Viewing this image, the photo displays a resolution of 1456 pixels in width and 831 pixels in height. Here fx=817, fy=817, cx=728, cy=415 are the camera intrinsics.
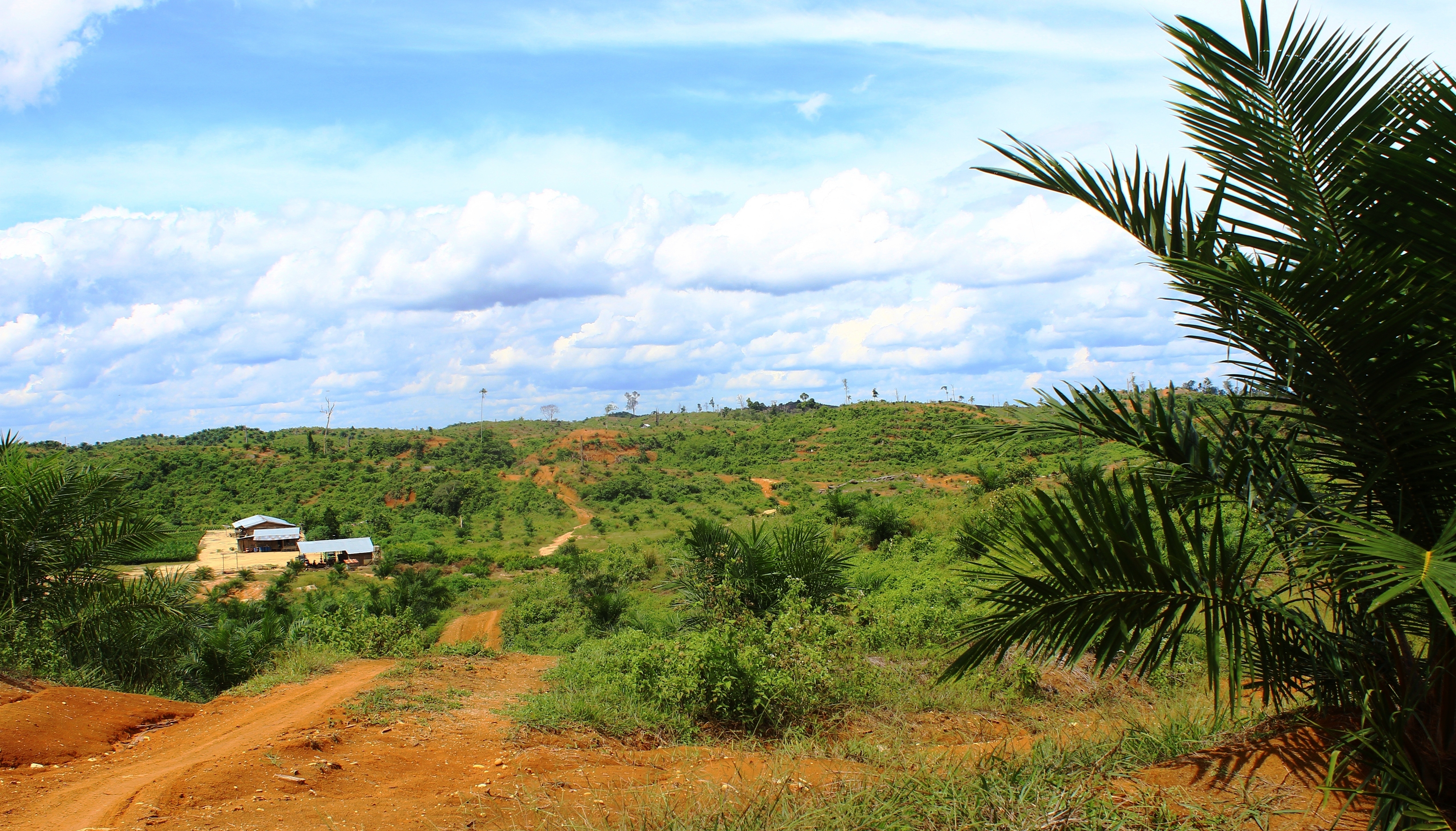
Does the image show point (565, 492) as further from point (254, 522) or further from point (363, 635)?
point (363, 635)

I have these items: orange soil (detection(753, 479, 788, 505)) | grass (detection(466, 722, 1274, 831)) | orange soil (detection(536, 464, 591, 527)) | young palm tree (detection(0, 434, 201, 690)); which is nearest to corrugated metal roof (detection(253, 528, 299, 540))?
orange soil (detection(536, 464, 591, 527))

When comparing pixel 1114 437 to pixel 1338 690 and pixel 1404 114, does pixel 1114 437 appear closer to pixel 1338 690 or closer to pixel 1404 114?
pixel 1338 690

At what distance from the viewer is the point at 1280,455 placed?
358 cm

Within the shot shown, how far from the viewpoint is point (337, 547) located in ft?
116

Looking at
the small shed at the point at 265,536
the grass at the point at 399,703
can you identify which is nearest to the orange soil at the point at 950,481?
the grass at the point at 399,703

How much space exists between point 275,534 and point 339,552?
5.45 metres

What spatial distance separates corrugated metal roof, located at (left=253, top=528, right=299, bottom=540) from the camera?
125 ft

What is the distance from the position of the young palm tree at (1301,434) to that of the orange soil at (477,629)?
1448cm

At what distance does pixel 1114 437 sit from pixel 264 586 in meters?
32.5

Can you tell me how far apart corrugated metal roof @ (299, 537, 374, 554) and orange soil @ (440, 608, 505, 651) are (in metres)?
16.8

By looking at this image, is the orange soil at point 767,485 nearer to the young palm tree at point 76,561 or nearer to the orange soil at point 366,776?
the young palm tree at point 76,561

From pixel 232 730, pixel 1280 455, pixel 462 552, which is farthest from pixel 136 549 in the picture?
pixel 462 552

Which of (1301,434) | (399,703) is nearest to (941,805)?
(1301,434)

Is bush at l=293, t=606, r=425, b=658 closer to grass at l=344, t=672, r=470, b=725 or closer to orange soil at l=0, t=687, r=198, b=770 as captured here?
grass at l=344, t=672, r=470, b=725
